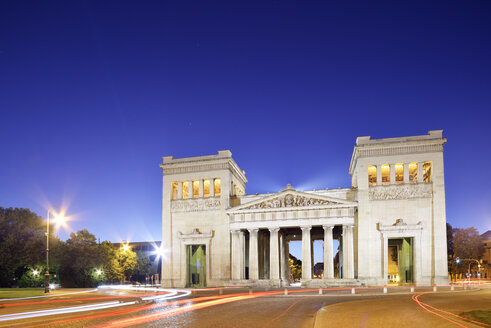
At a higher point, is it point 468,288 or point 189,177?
point 189,177

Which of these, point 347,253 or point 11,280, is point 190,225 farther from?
point 11,280

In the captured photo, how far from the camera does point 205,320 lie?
1864 centimetres

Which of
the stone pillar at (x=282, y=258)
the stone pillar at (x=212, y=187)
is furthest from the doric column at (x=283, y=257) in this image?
the stone pillar at (x=212, y=187)

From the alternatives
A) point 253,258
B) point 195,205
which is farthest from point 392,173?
point 195,205

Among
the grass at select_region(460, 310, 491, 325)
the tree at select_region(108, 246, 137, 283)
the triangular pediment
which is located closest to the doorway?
the triangular pediment

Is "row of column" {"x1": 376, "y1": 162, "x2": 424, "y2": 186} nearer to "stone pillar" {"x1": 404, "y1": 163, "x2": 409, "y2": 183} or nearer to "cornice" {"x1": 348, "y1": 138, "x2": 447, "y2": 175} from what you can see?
"stone pillar" {"x1": 404, "y1": 163, "x2": 409, "y2": 183}

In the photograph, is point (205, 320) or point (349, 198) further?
point (349, 198)

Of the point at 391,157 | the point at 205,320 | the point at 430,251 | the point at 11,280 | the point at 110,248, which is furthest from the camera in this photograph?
the point at 110,248

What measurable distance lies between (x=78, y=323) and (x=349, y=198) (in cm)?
4742

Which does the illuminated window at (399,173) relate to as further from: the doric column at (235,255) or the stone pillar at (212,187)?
the stone pillar at (212,187)

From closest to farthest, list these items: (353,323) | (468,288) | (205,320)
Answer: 1. (353,323)
2. (205,320)
3. (468,288)

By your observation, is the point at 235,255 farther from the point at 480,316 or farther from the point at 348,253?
the point at 480,316

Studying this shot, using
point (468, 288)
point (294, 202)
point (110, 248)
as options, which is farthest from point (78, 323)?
point (110, 248)

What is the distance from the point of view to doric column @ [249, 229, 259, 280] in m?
58.7
